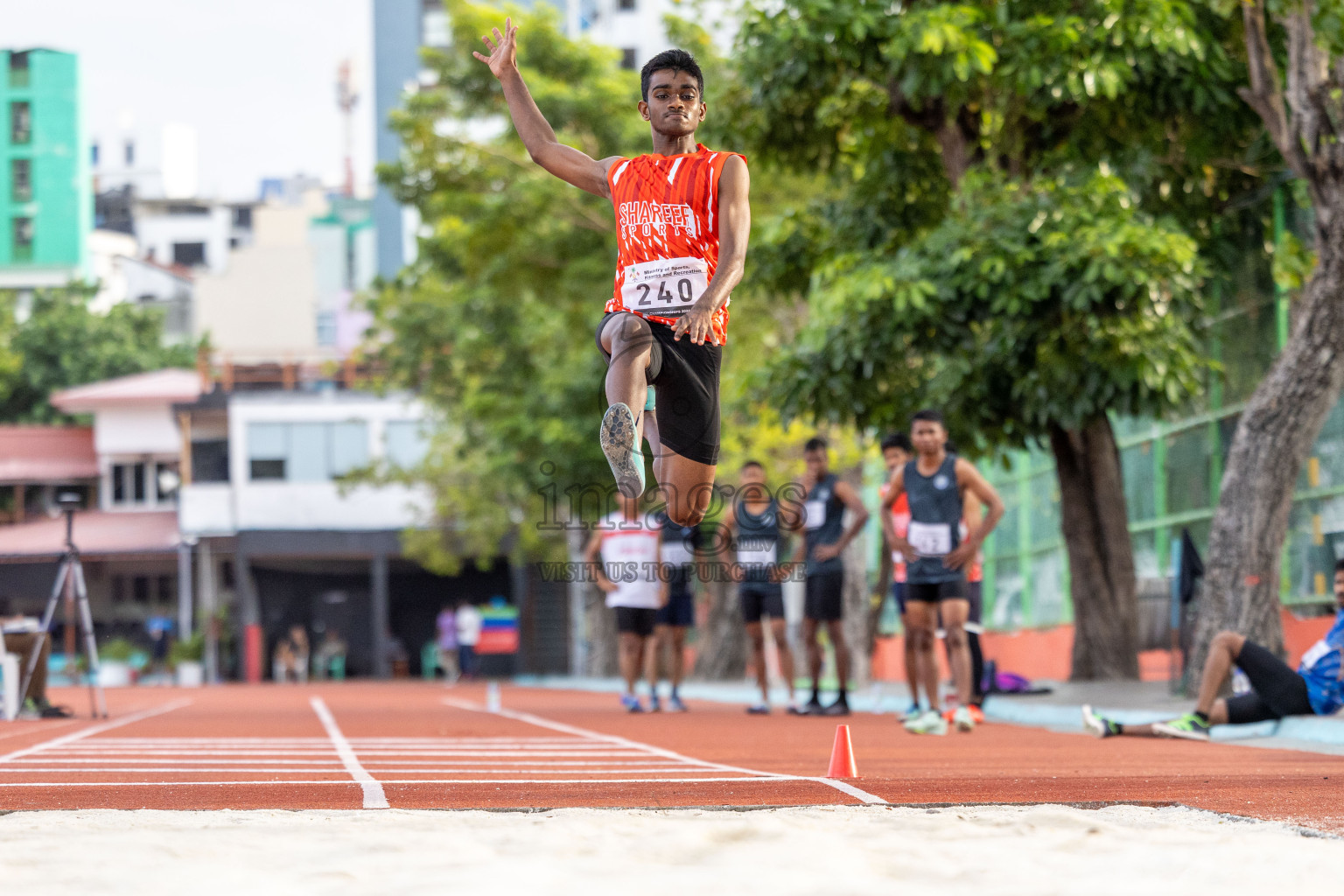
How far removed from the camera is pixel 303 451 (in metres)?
49.7

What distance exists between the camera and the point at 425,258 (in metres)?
29.6

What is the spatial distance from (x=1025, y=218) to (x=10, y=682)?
30.7ft

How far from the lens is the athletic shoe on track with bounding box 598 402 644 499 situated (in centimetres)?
595

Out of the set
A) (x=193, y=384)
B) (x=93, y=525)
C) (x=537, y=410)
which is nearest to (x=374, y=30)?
(x=193, y=384)

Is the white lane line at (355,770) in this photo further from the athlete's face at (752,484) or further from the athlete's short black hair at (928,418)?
the athlete's short black hair at (928,418)

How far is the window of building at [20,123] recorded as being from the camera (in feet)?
222

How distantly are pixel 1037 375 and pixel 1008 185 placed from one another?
1.63m

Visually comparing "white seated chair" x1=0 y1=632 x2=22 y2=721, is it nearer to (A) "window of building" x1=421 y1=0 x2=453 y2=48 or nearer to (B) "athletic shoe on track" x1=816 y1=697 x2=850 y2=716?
(B) "athletic shoe on track" x1=816 y1=697 x2=850 y2=716

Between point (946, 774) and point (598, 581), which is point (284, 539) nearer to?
point (598, 581)

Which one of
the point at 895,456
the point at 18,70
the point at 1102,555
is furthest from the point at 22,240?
the point at 895,456

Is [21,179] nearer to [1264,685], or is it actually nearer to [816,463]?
[816,463]

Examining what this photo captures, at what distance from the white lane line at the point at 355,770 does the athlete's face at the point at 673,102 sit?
272 cm

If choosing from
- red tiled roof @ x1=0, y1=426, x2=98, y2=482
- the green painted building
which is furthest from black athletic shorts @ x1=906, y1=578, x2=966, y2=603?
the green painted building

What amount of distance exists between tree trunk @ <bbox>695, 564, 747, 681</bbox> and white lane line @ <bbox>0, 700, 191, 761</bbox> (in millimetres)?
9280
